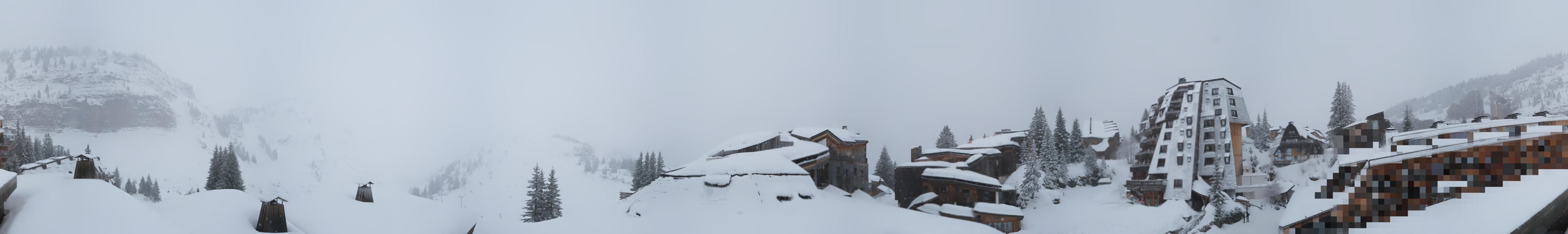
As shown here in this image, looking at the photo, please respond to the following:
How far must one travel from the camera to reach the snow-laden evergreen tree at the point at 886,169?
12.4m

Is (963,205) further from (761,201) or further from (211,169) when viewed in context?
(211,169)

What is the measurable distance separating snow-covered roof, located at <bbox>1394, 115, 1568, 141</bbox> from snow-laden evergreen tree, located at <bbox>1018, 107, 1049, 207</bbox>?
5.96m

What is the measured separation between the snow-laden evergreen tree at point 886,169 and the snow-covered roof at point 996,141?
2210 millimetres

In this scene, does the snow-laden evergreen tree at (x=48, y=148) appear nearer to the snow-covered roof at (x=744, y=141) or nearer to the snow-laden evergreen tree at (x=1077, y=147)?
the snow-covered roof at (x=744, y=141)

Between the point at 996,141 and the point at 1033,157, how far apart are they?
0.73m

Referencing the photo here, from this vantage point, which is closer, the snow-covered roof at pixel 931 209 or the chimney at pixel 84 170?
the chimney at pixel 84 170

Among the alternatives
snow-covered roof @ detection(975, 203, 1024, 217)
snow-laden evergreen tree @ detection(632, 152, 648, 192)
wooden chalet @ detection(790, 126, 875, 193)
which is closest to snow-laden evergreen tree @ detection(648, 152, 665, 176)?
snow-laden evergreen tree @ detection(632, 152, 648, 192)

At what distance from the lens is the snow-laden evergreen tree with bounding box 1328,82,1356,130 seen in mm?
6250

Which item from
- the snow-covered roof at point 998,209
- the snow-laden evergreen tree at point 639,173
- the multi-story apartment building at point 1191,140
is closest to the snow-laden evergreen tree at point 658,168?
the snow-laden evergreen tree at point 639,173

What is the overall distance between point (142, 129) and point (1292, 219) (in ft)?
43.1

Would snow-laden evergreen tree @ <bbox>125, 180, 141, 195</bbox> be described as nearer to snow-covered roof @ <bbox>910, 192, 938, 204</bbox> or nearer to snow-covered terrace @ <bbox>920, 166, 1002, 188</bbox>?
snow-covered roof @ <bbox>910, 192, 938, 204</bbox>

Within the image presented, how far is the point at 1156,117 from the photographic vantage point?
8.52 m

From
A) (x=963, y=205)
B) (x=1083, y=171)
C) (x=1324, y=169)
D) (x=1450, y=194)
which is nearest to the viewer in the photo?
(x=1450, y=194)

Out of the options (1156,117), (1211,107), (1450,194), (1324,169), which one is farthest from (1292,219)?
(1156,117)
